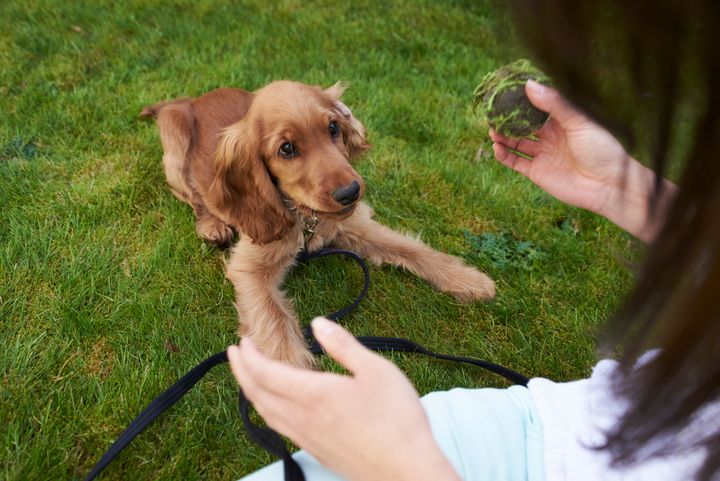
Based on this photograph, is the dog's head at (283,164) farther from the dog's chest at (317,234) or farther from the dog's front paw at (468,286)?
the dog's front paw at (468,286)

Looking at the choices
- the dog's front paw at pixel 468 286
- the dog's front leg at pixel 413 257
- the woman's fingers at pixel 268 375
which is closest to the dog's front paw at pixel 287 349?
the dog's front leg at pixel 413 257

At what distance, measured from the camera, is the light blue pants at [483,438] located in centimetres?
137

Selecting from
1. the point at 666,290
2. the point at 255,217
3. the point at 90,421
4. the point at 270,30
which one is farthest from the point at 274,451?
the point at 270,30

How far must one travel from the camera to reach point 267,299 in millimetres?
2623

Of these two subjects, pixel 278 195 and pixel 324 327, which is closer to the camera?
pixel 324 327

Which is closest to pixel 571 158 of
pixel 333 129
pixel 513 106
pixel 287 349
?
pixel 513 106

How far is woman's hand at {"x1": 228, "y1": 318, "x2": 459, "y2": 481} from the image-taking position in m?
1.00

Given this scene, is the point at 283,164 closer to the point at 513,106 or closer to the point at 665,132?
the point at 513,106

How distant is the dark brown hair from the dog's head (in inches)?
63.1

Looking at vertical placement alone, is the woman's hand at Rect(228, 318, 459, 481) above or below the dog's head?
above

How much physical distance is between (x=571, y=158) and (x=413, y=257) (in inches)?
45.1

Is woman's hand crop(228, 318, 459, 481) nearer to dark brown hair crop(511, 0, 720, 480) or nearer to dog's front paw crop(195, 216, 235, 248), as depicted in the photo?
dark brown hair crop(511, 0, 720, 480)

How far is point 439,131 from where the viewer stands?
3.95 metres

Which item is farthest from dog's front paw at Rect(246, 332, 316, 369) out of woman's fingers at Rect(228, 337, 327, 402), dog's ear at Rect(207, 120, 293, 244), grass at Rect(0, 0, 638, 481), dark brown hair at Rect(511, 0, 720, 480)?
dark brown hair at Rect(511, 0, 720, 480)
